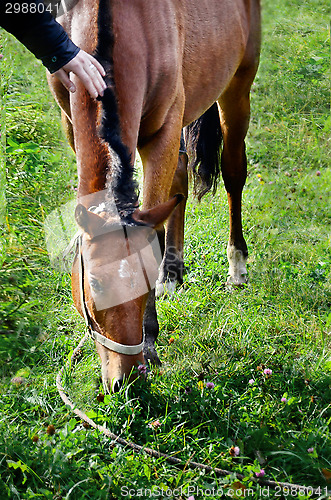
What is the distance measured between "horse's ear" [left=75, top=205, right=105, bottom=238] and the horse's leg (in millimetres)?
2056

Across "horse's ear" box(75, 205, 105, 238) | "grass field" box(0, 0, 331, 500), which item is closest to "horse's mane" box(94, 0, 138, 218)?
"horse's ear" box(75, 205, 105, 238)

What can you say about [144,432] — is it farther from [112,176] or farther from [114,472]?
[112,176]

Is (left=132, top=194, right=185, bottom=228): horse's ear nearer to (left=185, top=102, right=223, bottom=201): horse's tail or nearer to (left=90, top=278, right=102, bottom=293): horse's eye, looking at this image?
(left=90, top=278, right=102, bottom=293): horse's eye

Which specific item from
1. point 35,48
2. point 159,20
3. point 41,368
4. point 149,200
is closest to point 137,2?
point 159,20

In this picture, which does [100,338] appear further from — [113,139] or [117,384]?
[113,139]

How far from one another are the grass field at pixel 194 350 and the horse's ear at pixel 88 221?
0.85 metres

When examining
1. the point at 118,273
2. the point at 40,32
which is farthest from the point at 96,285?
the point at 40,32

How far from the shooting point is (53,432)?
246 cm

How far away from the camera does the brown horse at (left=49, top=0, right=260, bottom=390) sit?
230 cm

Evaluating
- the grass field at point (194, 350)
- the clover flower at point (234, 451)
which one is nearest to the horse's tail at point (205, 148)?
the grass field at point (194, 350)

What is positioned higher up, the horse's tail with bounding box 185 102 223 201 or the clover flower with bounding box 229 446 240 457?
the horse's tail with bounding box 185 102 223 201

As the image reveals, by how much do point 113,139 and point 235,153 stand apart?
2320 millimetres

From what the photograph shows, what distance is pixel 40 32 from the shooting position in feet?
7.45

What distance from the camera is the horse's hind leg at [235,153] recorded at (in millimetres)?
4359
